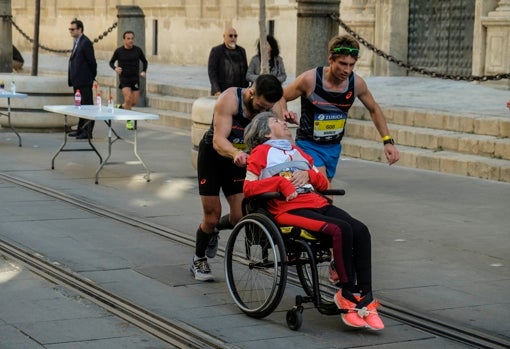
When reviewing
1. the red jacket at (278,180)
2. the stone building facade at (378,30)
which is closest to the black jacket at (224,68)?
the stone building facade at (378,30)

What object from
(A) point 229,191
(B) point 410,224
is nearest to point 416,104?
(B) point 410,224

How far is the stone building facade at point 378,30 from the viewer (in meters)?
20.1

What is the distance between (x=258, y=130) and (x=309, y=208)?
624 millimetres

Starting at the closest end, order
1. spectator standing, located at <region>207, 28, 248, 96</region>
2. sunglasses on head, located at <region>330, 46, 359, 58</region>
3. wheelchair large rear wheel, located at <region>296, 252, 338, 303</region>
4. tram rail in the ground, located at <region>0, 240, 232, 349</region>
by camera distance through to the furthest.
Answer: tram rail in the ground, located at <region>0, 240, 232, 349</region> → wheelchair large rear wheel, located at <region>296, 252, 338, 303</region> → sunglasses on head, located at <region>330, 46, 359, 58</region> → spectator standing, located at <region>207, 28, 248, 96</region>

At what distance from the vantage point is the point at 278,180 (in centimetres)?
782

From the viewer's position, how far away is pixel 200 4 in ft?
99.6

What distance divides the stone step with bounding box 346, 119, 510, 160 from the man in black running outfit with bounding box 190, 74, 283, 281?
6.65 m

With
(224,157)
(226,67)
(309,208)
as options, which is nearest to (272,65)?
(226,67)

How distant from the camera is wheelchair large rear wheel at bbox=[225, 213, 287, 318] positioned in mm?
7562

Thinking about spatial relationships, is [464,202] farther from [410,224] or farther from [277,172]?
[277,172]

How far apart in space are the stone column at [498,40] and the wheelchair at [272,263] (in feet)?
38.1

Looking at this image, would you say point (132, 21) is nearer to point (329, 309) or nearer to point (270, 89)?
point (270, 89)

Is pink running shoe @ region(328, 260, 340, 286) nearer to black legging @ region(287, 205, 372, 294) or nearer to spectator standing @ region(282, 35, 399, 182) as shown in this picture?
black legging @ region(287, 205, 372, 294)

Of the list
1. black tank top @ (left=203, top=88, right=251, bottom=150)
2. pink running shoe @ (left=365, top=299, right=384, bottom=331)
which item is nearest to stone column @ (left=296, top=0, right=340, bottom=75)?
black tank top @ (left=203, top=88, right=251, bottom=150)
